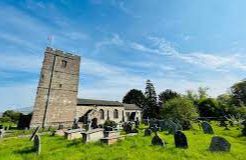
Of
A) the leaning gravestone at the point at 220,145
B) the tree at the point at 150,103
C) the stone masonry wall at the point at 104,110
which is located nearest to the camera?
the leaning gravestone at the point at 220,145

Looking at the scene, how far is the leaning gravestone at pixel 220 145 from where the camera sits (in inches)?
405

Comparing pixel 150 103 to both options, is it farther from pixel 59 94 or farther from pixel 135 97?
pixel 59 94

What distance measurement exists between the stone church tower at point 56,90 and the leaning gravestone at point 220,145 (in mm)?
27615

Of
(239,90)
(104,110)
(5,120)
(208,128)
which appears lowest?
(208,128)

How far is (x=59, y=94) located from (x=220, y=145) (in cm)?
2948

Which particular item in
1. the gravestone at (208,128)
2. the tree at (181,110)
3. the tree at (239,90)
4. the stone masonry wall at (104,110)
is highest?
the tree at (239,90)

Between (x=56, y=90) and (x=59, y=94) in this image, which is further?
(x=59, y=94)

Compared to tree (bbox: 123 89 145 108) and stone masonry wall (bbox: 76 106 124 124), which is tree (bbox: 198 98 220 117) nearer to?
stone masonry wall (bbox: 76 106 124 124)

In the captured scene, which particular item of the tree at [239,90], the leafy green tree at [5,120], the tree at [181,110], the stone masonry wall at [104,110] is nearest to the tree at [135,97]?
the stone masonry wall at [104,110]

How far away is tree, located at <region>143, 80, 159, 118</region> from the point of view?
6550cm

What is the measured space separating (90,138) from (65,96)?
22339 mm

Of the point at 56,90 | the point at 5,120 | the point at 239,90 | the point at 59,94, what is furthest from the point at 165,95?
the point at 5,120

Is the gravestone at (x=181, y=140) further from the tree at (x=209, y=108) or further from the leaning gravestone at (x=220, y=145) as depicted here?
the tree at (x=209, y=108)

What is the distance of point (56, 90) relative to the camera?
34.4 metres
